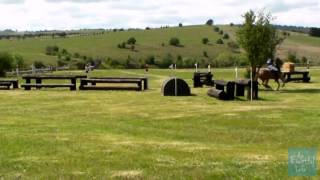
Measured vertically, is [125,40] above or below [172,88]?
above

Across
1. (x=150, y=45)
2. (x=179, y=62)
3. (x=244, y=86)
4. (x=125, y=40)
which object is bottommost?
(x=179, y=62)

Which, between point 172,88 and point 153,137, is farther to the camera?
point 172,88

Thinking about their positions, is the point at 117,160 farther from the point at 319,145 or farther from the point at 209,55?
the point at 209,55

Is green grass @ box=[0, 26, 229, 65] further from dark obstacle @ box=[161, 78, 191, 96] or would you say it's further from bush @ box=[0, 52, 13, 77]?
dark obstacle @ box=[161, 78, 191, 96]

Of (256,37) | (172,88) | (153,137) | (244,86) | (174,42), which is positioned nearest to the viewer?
(153,137)

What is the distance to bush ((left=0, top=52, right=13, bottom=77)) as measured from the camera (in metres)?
51.4

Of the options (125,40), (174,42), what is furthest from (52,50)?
(174,42)

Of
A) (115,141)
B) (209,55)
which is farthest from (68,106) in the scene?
(209,55)

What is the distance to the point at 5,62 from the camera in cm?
5281

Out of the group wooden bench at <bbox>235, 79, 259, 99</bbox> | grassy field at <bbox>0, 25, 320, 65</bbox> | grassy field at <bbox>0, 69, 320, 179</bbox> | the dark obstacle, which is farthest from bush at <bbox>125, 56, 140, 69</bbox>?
grassy field at <bbox>0, 69, 320, 179</bbox>

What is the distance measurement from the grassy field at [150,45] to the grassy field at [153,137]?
64710 mm

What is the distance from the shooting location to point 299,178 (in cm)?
897

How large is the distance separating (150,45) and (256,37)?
7821 centimetres

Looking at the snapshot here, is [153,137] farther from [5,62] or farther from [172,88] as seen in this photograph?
[5,62]
